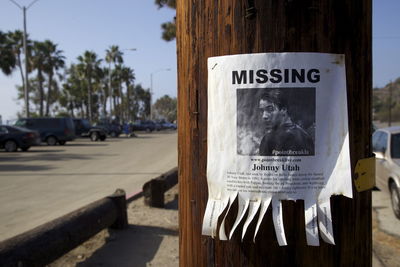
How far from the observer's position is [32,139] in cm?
2064

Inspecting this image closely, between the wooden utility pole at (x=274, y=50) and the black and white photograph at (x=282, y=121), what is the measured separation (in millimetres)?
181

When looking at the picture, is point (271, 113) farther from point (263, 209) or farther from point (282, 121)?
point (263, 209)

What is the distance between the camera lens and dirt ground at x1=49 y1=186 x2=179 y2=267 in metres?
4.57

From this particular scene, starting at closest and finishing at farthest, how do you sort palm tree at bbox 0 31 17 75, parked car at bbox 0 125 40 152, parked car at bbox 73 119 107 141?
1. parked car at bbox 0 125 40 152
2. parked car at bbox 73 119 107 141
3. palm tree at bbox 0 31 17 75

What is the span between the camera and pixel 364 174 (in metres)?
1.61

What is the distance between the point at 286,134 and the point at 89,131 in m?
32.3

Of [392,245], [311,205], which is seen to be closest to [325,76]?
[311,205]

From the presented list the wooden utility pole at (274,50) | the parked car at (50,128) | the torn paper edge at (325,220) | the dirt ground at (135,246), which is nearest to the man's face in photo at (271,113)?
the wooden utility pole at (274,50)

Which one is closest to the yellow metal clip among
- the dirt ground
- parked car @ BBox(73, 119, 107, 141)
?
the dirt ground

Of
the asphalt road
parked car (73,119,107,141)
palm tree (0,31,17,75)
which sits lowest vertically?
the asphalt road

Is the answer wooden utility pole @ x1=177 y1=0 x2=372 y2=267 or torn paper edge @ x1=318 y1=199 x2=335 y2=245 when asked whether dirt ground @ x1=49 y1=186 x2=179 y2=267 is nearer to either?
wooden utility pole @ x1=177 y1=0 x2=372 y2=267

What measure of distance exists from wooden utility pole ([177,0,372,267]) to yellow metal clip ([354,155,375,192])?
0.10 ft

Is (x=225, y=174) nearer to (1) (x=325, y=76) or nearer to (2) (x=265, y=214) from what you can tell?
(2) (x=265, y=214)

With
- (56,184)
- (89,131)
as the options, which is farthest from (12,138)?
(89,131)
